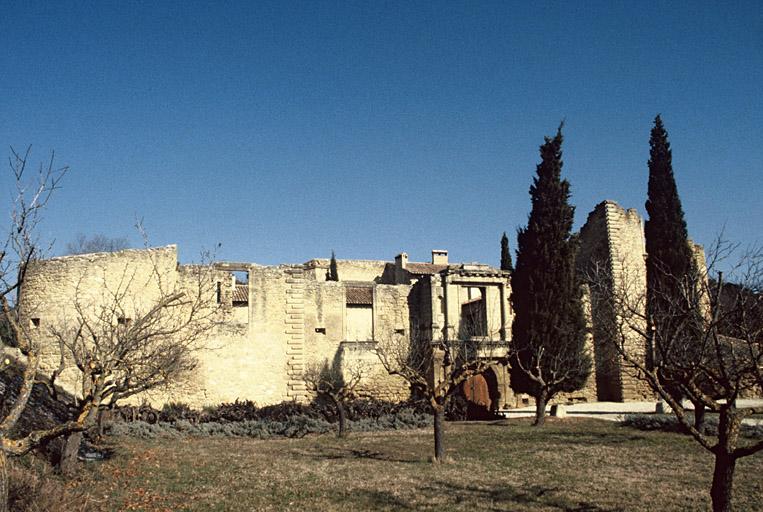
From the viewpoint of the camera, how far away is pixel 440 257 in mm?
42562

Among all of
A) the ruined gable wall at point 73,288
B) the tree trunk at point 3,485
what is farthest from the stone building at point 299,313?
the tree trunk at point 3,485

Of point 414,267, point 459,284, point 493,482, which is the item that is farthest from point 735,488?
point 414,267

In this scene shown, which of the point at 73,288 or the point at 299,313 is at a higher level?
the point at 73,288

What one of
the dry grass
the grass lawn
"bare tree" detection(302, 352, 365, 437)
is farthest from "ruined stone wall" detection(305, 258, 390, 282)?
the dry grass

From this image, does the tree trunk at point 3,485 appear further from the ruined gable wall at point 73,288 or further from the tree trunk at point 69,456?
the ruined gable wall at point 73,288

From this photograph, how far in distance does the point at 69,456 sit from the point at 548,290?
16556 mm

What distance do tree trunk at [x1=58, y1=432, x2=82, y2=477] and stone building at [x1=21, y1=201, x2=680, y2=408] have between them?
33.6 ft

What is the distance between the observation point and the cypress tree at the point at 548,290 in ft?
72.6

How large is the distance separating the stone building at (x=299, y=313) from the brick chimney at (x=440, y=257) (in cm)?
877

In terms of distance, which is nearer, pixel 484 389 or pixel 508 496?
pixel 508 496

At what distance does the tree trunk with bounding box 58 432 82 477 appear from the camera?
10.1 m

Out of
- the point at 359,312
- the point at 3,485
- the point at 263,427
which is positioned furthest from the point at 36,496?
the point at 359,312

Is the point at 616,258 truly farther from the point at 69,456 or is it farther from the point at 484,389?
the point at 69,456

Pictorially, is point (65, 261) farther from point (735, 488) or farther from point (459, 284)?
point (735, 488)
